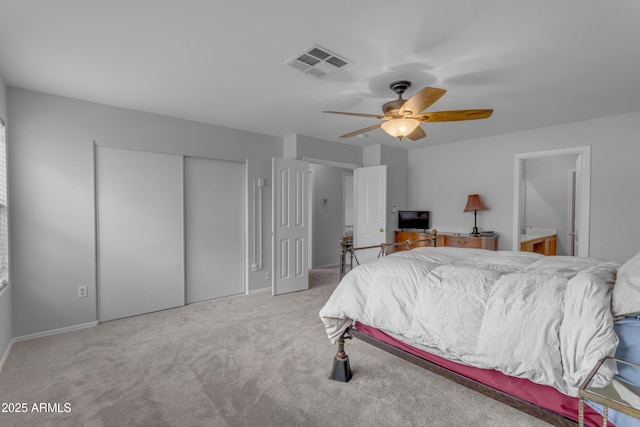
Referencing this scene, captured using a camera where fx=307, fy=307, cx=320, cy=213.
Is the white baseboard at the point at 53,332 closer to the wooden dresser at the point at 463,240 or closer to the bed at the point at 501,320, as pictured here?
the bed at the point at 501,320

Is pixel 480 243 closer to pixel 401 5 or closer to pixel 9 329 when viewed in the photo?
pixel 401 5

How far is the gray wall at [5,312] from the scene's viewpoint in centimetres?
257

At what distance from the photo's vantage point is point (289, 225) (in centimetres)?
468

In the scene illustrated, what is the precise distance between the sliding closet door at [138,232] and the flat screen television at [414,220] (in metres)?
3.68

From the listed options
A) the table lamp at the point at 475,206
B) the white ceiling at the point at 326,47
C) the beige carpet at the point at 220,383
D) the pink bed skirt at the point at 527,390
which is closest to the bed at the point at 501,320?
the pink bed skirt at the point at 527,390

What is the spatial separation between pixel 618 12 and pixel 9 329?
5215 millimetres

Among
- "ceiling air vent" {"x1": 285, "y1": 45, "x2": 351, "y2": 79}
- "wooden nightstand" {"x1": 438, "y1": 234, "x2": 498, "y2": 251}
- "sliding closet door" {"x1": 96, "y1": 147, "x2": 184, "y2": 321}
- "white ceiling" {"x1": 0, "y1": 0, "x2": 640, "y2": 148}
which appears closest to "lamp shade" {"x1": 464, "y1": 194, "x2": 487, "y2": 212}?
"wooden nightstand" {"x1": 438, "y1": 234, "x2": 498, "y2": 251}

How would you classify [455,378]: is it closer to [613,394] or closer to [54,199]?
[613,394]

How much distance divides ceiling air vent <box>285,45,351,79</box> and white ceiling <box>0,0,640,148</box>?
0.07 metres

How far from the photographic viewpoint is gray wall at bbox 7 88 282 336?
2.96 metres

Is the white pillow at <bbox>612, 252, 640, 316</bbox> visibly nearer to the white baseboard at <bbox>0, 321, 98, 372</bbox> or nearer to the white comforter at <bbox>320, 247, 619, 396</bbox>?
the white comforter at <bbox>320, 247, 619, 396</bbox>

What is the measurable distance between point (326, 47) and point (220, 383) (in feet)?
8.39

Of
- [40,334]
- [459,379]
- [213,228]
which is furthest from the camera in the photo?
[213,228]

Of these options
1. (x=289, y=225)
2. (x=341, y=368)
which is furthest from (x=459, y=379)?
(x=289, y=225)
